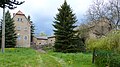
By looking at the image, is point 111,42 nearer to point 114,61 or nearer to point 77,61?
point 114,61

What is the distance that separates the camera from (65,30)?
48750 mm

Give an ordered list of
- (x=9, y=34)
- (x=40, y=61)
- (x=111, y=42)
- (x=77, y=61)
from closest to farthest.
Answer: (x=111, y=42) → (x=40, y=61) → (x=77, y=61) → (x=9, y=34)

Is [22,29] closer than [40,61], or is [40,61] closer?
[40,61]

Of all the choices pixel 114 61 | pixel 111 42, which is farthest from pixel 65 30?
pixel 114 61

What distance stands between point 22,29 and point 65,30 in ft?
91.2

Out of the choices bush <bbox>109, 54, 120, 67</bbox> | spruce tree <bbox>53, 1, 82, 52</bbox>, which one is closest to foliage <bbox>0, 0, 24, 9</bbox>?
spruce tree <bbox>53, 1, 82, 52</bbox>

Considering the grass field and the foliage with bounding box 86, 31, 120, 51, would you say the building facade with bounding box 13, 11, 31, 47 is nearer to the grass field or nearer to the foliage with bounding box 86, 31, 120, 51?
the grass field

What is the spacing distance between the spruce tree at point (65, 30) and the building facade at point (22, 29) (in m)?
25.2

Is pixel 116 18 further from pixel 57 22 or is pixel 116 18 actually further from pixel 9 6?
pixel 9 6

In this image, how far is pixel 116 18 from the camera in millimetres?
56781

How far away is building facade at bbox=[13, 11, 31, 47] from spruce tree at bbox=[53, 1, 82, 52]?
993 inches

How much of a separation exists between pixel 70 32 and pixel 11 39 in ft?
54.1

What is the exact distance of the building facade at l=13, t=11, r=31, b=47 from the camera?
7300 centimetres

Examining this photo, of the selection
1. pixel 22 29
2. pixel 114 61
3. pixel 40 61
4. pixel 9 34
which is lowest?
pixel 40 61
